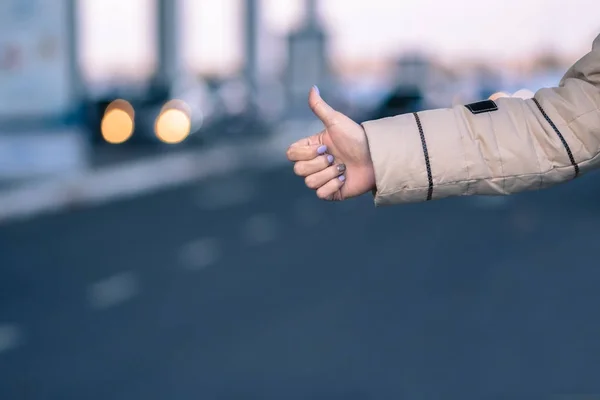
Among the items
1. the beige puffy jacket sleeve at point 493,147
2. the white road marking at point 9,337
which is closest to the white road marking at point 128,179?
the white road marking at point 9,337

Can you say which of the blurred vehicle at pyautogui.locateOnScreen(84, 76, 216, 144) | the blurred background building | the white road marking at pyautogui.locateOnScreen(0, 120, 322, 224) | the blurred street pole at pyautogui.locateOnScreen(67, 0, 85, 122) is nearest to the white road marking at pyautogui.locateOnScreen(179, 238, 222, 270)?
the blurred background building

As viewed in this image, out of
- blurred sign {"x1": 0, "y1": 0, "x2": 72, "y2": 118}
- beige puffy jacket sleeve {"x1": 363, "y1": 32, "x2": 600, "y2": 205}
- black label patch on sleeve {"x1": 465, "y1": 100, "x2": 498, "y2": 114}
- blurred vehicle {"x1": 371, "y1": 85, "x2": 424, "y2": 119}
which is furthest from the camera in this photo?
blurred vehicle {"x1": 371, "y1": 85, "x2": 424, "y2": 119}

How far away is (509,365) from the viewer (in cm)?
706

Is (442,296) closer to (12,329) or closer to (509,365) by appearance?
(509,365)

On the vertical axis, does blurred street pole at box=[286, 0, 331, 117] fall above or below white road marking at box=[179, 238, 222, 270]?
below

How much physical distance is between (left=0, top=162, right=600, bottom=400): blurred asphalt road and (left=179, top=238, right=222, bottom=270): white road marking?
0.04m

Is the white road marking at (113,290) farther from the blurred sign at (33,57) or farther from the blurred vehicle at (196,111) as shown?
the blurred vehicle at (196,111)

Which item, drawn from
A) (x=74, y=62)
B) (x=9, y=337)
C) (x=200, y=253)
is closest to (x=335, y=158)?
(x=9, y=337)

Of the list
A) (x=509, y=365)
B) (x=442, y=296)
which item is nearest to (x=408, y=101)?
(x=442, y=296)

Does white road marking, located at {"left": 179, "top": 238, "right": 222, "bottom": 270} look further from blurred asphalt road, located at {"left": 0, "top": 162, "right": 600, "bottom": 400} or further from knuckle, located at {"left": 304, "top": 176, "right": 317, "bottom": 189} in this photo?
knuckle, located at {"left": 304, "top": 176, "right": 317, "bottom": 189}

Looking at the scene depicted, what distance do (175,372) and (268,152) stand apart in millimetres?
25924

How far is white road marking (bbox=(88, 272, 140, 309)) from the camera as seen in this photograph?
364 inches

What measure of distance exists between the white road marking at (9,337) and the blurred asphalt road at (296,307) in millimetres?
19

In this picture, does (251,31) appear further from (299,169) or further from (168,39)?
(299,169)
